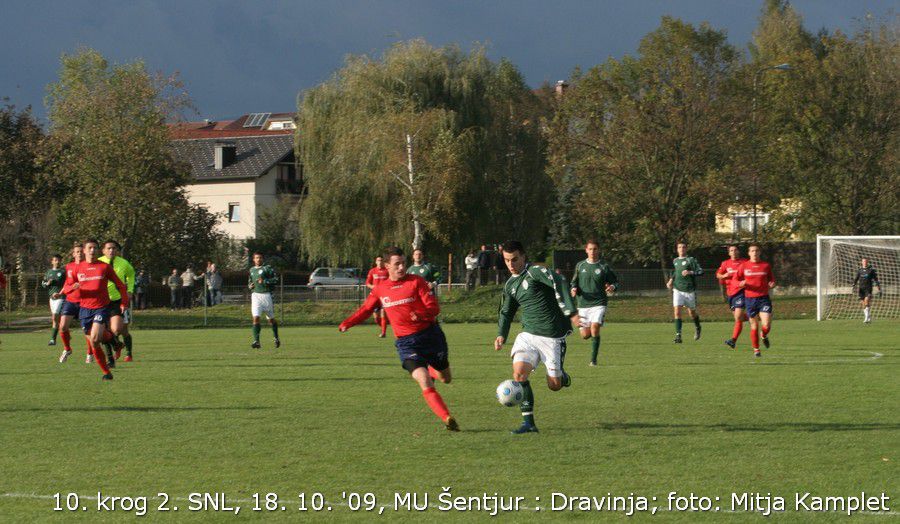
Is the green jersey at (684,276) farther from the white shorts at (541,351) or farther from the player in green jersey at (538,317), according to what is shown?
the white shorts at (541,351)

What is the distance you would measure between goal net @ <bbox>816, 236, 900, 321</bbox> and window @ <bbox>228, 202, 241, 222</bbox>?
50.9 m

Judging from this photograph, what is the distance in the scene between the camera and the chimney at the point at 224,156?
8350cm

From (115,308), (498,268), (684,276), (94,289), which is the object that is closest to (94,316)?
(94,289)

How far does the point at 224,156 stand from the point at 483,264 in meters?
42.6

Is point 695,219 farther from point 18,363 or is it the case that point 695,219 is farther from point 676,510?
point 676,510

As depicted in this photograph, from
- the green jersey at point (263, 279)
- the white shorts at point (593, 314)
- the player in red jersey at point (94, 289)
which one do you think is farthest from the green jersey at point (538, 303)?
the green jersey at point (263, 279)

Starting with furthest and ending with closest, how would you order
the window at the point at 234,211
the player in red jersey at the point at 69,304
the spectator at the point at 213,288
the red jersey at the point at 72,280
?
the window at the point at 234,211
the spectator at the point at 213,288
the player in red jersey at the point at 69,304
the red jersey at the point at 72,280

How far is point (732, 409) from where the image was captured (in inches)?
509

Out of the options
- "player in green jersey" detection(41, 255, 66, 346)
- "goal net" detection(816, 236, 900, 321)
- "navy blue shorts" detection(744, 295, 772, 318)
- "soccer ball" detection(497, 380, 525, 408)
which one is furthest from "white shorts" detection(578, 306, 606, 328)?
"goal net" detection(816, 236, 900, 321)

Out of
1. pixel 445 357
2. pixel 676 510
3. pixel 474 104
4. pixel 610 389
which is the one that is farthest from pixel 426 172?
pixel 676 510

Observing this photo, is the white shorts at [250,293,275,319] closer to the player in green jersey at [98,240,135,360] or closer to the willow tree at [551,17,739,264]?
the player in green jersey at [98,240,135,360]

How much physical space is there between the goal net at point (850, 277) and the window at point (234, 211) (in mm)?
50883

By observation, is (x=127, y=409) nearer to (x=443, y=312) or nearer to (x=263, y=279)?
(x=263, y=279)

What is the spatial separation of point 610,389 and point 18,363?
11.5 m
